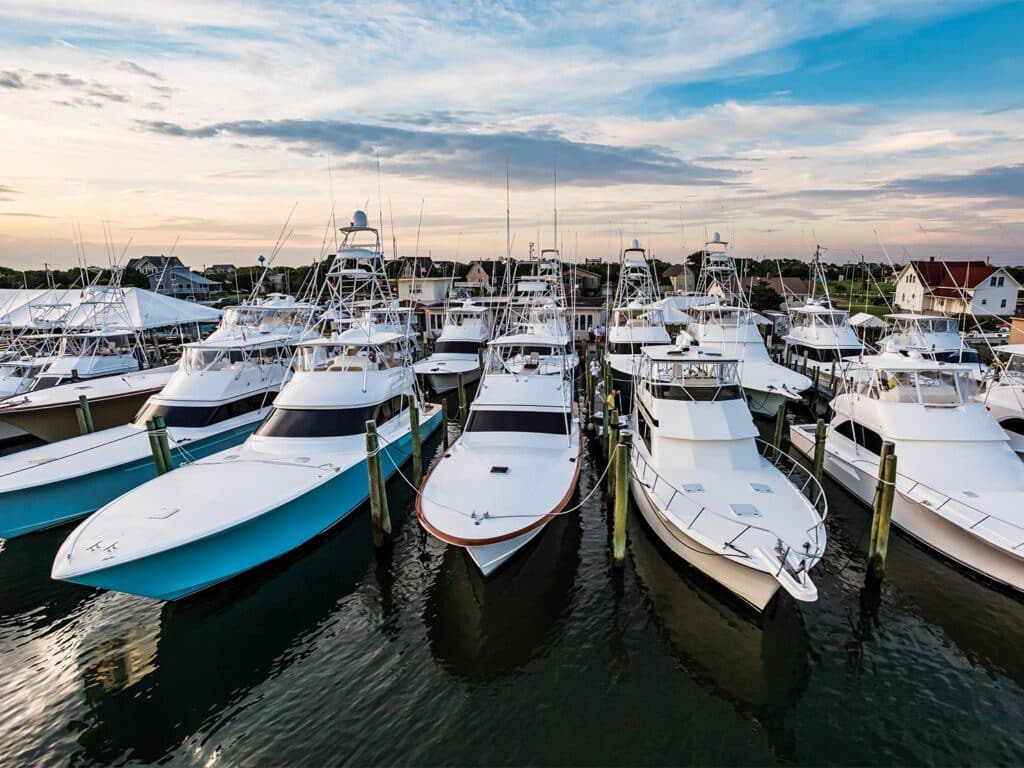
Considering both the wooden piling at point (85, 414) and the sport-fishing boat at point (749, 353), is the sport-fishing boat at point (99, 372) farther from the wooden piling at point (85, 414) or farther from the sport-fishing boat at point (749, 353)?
the sport-fishing boat at point (749, 353)

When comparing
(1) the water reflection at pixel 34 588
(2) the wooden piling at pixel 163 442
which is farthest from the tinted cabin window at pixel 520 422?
(1) the water reflection at pixel 34 588

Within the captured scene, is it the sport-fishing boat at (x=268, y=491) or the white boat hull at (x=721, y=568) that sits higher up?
the sport-fishing boat at (x=268, y=491)

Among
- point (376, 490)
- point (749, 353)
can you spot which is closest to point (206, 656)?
point (376, 490)

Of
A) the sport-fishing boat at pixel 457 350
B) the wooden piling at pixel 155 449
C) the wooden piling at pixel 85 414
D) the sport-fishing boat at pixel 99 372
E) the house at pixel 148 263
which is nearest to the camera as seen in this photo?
the wooden piling at pixel 155 449

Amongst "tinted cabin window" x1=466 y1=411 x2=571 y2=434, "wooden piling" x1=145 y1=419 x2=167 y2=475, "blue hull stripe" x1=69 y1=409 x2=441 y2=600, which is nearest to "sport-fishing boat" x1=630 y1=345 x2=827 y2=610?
"tinted cabin window" x1=466 y1=411 x2=571 y2=434

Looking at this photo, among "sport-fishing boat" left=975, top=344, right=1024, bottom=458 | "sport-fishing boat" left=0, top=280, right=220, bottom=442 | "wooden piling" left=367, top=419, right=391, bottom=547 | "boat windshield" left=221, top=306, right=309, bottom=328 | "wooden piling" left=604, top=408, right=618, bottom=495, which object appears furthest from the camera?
"boat windshield" left=221, top=306, right=309, bottom=328

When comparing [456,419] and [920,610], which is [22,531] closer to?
[456,419]

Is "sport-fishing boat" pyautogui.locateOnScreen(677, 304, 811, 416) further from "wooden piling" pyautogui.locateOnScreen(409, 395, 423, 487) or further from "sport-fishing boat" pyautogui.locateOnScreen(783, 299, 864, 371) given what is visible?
"wooden piling" pyautogui.locateOnScreen(409, 395, 423, 487)
